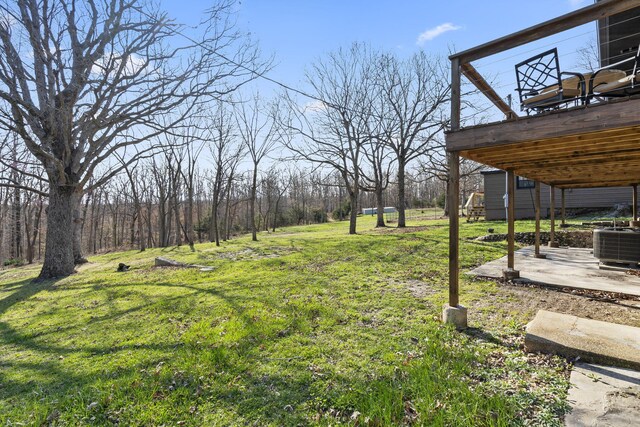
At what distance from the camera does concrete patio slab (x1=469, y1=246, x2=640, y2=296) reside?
5001mm

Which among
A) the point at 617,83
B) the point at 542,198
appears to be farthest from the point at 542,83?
the point at 542,198

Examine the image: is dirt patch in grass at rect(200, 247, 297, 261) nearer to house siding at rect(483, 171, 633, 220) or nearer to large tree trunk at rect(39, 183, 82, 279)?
large tree trunk at rect(39, 183, 82, 279)

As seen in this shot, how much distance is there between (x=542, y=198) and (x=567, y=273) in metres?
11.8

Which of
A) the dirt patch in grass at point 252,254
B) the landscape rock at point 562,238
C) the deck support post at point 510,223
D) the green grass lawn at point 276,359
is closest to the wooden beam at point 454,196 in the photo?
the green grass lawn at point 276,359

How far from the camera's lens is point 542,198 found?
15594 millimetres

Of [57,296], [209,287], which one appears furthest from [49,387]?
[57,296]

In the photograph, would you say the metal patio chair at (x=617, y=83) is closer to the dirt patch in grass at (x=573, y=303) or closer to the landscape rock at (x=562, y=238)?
the dirt patch in grass at (x=573, y=303)

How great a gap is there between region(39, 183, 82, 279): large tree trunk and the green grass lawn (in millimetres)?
2815

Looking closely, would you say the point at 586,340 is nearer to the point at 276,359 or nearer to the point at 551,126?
the point at 551,126

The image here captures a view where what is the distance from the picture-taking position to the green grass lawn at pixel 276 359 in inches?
95.6

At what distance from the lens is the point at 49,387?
3041mm

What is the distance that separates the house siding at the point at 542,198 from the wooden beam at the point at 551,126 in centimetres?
1439

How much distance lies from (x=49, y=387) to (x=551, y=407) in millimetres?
4367

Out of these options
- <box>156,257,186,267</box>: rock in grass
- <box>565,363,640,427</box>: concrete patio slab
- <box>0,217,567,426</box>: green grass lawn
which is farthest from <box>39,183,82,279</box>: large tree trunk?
<box>565,363,640,427</box>: concrete patio slab
